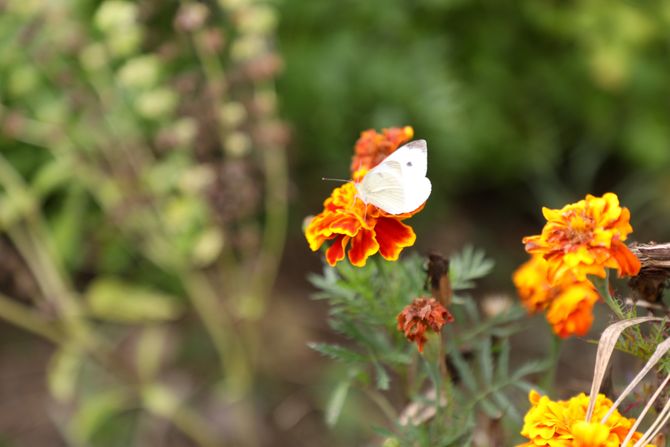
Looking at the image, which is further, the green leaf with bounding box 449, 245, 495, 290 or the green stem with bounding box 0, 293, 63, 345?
the green stem with bounding box 0, 293, 63, 345

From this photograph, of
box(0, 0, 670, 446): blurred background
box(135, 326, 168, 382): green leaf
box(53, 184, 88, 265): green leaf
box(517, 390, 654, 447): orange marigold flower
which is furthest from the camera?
box(53, 184, 88, 265): green leaf

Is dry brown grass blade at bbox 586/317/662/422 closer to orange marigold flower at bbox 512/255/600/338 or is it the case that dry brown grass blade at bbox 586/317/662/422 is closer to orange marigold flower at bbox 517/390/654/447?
orange marigold flower at bbox 517/390/654/447

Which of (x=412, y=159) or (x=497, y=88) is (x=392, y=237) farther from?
(x=497, y=88)

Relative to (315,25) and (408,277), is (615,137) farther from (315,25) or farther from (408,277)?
(408,277)

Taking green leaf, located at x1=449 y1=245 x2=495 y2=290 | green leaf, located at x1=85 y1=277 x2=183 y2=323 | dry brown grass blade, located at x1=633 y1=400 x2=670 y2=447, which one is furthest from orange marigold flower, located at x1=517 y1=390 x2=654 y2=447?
green leaf, located at x1=85 y1=277 x2=183 y2=323

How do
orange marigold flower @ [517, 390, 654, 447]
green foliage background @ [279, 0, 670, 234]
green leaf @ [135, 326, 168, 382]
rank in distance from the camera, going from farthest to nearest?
green foliage background @ [279, 0, 670, 234]
green leaf @ [135, 326, 168, 382]
orange marigold flower @ [517, 390, 654, 447]

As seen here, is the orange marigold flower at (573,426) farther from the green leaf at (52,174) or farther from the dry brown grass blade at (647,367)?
the green leaf at (52,174)

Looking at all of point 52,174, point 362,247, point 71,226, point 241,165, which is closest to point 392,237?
point 362,247
